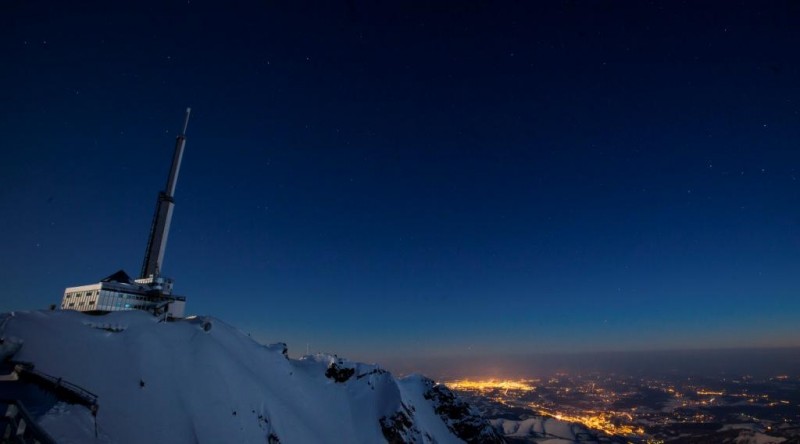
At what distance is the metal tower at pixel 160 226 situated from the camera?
2761 inches

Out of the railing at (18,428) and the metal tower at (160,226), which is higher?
the metal tower at (160,226)

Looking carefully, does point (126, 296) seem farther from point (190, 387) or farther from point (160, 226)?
point (160, 226)

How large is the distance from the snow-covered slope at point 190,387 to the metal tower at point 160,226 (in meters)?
34.2

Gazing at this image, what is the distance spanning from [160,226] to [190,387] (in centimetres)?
5411

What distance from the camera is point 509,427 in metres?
144

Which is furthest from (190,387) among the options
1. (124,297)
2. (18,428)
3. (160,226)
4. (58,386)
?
(160,226)

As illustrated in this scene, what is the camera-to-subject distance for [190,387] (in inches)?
1316

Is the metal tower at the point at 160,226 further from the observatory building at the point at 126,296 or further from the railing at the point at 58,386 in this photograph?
the railing at the point at 58,386

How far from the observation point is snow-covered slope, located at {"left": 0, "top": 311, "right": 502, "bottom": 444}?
2494 centimetres

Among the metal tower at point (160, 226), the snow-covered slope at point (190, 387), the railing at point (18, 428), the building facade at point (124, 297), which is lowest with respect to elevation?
the snow-covered slope at point (190, 387)

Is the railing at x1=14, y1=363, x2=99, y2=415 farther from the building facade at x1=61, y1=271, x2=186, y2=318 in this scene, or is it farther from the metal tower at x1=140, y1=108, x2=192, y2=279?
the metal tower at x1=140, y1=108, x2=192, y2=279

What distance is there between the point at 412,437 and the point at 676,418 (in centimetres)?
17548

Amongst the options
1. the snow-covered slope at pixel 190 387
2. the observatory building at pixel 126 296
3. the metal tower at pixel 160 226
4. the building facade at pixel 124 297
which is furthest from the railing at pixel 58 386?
the metal tower at pixel 160 226

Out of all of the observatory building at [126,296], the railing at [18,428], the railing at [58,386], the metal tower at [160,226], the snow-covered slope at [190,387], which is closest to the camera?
the railing at [18,428]
